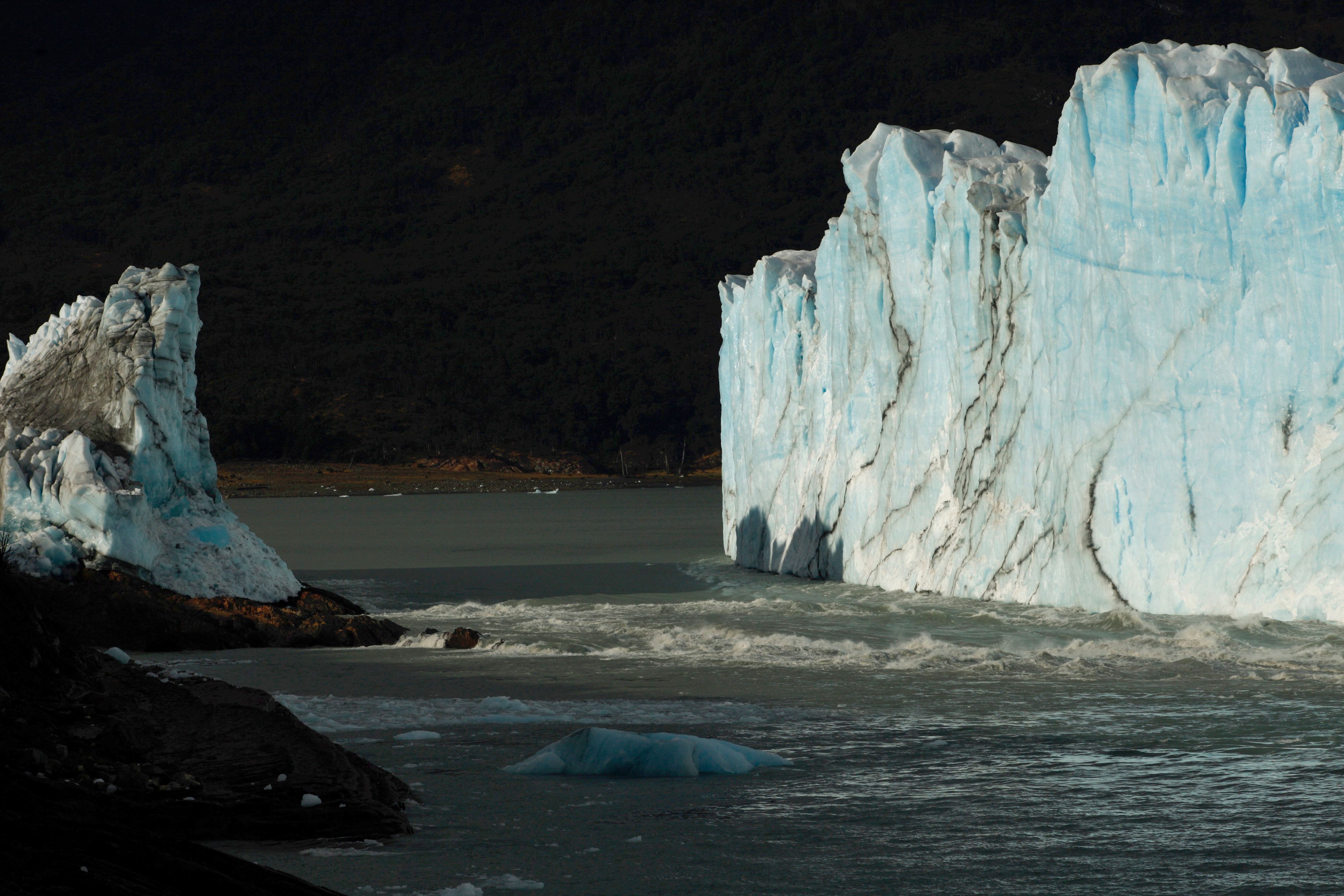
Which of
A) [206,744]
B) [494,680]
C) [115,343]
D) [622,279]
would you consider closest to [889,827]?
[206,744]

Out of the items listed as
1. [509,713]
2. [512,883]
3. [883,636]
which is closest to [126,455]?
[509,713]

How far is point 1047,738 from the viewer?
9172 millimetres

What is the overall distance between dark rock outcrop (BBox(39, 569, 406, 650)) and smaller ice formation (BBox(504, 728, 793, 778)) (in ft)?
23.2

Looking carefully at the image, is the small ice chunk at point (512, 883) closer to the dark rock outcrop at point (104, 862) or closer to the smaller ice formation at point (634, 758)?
the dark rock outcrop at point (104, 862)

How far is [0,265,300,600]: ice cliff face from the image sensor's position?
47.3 ft

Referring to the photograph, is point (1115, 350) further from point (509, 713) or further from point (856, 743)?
point (509, 713)

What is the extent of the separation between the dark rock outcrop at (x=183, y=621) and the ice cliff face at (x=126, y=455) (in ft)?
0.71

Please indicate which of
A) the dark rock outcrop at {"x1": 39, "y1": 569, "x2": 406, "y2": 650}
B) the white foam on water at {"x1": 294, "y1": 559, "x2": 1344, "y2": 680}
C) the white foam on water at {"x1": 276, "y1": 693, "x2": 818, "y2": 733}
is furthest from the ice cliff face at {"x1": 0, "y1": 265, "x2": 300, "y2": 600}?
the white foam on water at {"x1": 276, "y1": 693, "x2": 818, "y2": 733}

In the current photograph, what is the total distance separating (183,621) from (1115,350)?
1057 cm

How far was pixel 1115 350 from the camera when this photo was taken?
16156 millimetres

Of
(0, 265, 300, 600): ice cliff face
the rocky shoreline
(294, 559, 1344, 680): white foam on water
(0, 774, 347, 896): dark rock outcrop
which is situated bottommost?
(294, 559, 1344, 680): white foam on water

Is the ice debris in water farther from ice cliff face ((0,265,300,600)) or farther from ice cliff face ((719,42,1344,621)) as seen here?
ice cliff face ((719,42,1344,621))

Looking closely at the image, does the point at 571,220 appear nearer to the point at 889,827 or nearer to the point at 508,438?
the point at 508,438

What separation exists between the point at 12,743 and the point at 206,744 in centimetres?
108
